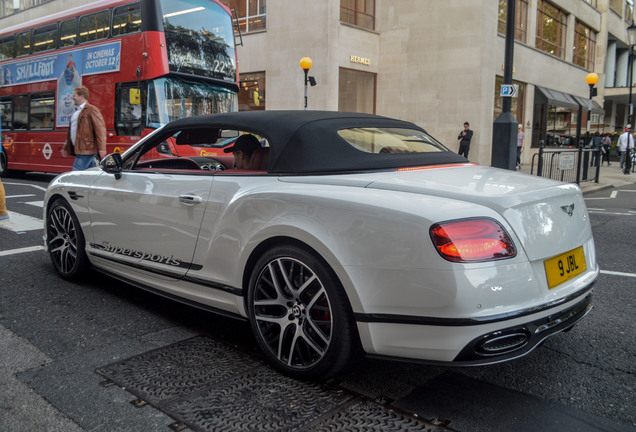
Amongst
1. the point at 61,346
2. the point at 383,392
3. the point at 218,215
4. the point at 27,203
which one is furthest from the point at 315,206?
the point at 27,203

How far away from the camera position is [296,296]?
2.85 metres

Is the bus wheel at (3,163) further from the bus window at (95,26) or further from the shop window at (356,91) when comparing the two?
the shop window at (356,91)

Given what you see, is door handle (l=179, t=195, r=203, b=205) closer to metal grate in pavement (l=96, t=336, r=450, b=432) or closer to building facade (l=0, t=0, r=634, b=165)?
metal grate in pavement (l=96, t=336, r=450, b=432)

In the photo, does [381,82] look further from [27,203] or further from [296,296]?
[296,296]

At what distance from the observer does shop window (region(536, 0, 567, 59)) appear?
95.2ft

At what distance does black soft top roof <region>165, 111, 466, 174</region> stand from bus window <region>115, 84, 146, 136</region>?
870cm

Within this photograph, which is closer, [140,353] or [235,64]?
[140,353]

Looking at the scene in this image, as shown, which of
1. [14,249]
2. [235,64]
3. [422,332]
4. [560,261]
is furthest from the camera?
[235,64]

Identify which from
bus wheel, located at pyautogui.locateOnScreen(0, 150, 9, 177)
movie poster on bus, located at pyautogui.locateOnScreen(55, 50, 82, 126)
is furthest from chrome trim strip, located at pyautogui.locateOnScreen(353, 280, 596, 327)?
bus wheel, located at pyautogui.locateOnScreen(0, 150, 9, 177)

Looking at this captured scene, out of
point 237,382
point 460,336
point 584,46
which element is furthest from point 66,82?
point 584,46

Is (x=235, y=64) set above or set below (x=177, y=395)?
above

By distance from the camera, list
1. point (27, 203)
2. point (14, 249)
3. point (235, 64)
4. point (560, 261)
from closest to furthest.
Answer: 1. point (560, 261)
2. point (14, 249)
3. point (27, 203)
4. point (235, 64)

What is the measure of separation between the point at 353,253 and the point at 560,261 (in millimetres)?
1044

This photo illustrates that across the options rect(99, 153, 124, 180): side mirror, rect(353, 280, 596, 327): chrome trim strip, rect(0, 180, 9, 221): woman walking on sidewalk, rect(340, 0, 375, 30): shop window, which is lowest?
rect(0, 180, 9, 221): woman walking on sidewalk
